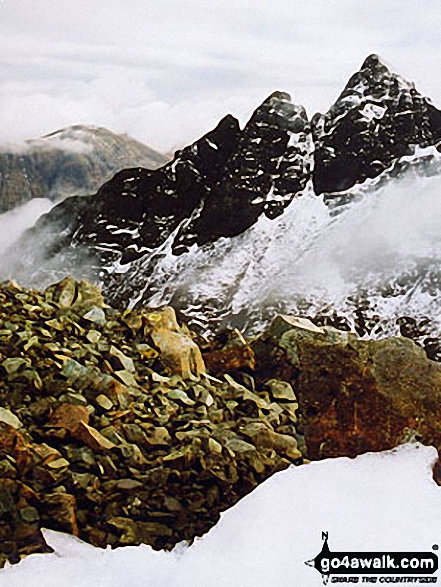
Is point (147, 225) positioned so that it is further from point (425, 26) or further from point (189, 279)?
point (425, 26)

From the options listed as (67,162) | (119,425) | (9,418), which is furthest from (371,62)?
(9,418)

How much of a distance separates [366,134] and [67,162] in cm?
120

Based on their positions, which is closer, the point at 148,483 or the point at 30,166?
the point at 148,483

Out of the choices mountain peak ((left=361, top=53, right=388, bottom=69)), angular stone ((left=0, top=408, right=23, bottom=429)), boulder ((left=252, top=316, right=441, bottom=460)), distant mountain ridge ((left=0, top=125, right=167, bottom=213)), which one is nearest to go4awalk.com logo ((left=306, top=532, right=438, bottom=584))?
boulder ((left=252, top=316, right=441, bottom=460))

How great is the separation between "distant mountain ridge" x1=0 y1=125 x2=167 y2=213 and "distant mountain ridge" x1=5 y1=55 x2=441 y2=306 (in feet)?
0.17

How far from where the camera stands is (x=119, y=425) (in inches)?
141

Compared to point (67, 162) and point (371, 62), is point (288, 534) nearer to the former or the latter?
point (67, 162)

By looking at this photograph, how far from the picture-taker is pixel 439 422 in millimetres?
3627

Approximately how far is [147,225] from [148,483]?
1014 millimetres

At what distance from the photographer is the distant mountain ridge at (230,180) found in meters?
3.68

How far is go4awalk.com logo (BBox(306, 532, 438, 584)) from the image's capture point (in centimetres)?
347

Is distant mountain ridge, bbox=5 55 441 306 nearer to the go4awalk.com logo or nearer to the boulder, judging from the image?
the boulder

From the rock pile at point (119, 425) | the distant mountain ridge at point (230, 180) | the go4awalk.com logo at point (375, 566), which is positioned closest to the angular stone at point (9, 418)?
the rock pile at point (119, 425)

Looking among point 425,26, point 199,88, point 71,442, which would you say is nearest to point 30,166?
point 199,88
